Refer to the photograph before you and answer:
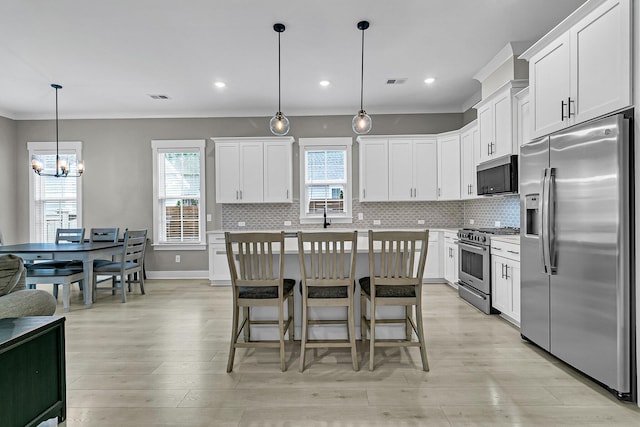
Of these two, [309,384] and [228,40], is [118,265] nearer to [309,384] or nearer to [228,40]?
[228,40]

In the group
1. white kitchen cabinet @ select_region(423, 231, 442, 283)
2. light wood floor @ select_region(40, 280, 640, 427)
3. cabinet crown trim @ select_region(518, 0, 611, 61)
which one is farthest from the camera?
white kitchen cabinet @ select_region(423, 231, 442, 283)

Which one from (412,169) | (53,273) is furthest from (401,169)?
Result: (53,273)

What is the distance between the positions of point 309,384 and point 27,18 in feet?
13.4

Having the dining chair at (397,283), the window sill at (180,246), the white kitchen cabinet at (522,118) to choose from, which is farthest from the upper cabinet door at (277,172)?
the dining chair at (397,283)

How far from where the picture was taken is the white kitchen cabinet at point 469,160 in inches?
198

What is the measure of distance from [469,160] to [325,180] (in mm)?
2352

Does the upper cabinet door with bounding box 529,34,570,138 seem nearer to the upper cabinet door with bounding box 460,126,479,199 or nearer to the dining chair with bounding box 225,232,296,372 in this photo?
the upper cabinet door with bounding box 460,126,479,199

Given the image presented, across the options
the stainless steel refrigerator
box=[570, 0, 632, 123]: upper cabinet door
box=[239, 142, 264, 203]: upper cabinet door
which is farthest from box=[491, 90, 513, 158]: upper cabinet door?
box=[239, 142, 264, 203]: upper cabinet door

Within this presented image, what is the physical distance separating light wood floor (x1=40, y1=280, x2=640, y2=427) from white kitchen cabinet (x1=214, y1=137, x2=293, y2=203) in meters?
2.79

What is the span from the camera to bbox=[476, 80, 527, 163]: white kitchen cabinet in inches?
155

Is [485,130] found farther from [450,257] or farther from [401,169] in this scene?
[450,257]

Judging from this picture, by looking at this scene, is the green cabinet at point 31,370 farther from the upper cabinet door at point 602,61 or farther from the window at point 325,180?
the window at point 325,180

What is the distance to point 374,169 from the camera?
606 cm

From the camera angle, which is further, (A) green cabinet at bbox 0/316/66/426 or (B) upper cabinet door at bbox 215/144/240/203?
(B) upper cabinet door at bbox 215/144/240/203
